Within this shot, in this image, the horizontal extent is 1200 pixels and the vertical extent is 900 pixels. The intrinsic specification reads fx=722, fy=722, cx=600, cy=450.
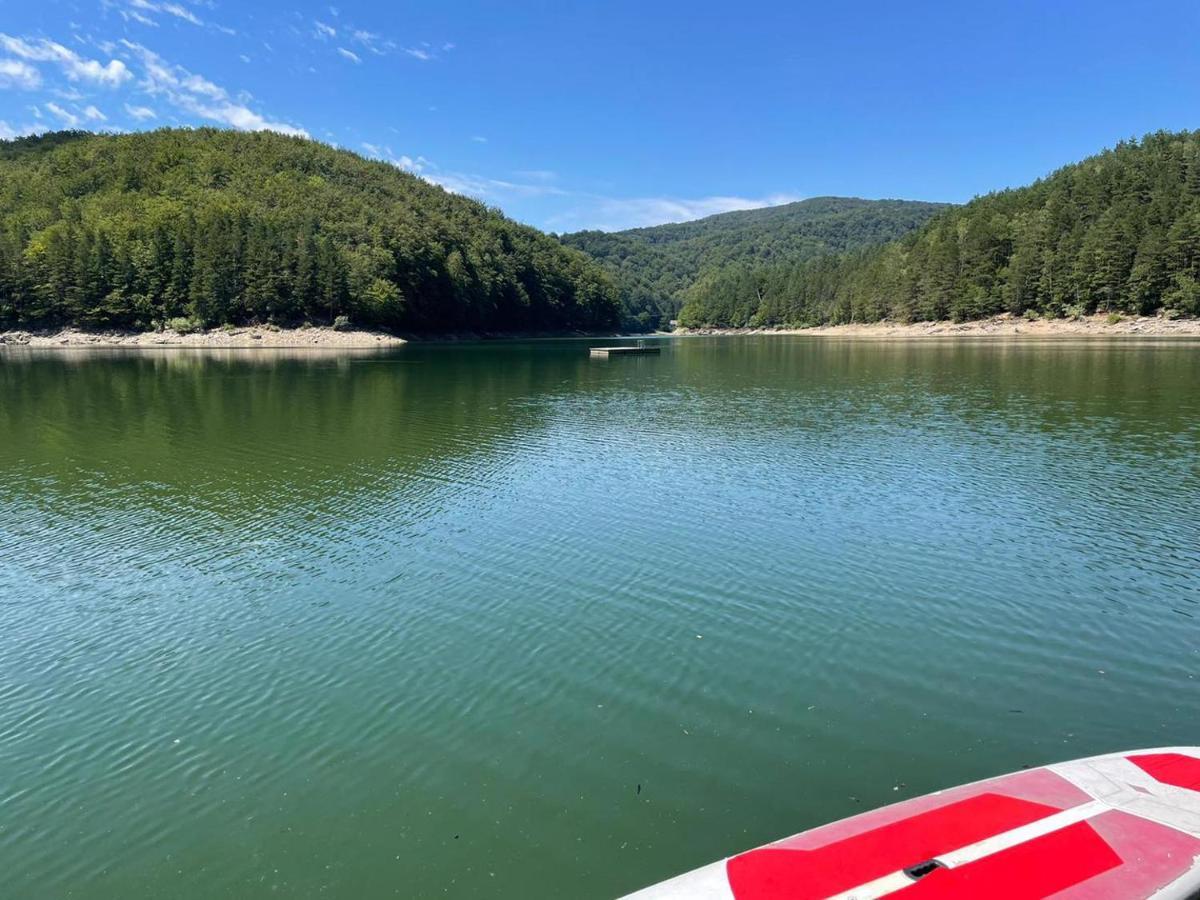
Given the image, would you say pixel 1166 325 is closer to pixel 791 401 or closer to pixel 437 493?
pixel 791 401

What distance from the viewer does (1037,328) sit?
11500 centimetres

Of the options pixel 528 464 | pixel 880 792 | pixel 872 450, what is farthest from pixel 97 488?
pixel 872 450

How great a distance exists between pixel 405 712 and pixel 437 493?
43.1 feet

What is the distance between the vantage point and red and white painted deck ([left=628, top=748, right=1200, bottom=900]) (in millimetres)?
5672

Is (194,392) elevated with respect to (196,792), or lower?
elevated

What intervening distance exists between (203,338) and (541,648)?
112259 mm

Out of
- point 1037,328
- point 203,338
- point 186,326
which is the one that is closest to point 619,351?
point 203,338

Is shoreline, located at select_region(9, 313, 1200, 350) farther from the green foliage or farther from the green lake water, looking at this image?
the green lake water

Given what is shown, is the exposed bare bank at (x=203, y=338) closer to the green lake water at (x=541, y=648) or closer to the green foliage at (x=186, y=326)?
the green foliage at (x=186, y=326)

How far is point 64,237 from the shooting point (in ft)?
355

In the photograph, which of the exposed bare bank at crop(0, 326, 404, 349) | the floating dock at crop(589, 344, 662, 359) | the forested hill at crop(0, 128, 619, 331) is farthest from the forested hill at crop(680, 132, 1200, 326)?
the exposed bare bank at crop(0, 326, 404, 349)

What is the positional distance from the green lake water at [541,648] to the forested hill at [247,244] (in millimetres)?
88536

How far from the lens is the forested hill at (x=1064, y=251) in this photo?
4016 inches

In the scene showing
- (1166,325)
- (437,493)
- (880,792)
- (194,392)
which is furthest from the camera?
(1166,325)
